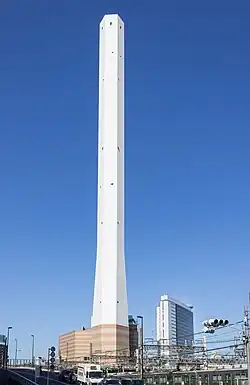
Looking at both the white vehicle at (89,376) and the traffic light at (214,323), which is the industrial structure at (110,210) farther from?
the traffic light at (214,323)

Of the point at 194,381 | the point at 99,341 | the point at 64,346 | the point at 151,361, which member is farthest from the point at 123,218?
the point at 194,381

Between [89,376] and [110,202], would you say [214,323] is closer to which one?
[89,376]

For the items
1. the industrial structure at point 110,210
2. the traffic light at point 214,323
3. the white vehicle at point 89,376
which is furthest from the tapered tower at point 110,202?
the traffic light at point 214,323

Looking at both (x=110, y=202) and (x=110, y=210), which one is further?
(x=110, y=202)

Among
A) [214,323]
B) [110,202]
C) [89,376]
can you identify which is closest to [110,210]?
[110,202]

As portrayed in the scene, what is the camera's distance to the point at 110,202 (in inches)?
4697

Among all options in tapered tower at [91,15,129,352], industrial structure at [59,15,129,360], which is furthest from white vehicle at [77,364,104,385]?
tapered tower at [91,15,129,352]

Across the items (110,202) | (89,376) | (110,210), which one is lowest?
(89,376)

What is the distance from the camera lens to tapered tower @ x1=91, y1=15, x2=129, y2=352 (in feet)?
374

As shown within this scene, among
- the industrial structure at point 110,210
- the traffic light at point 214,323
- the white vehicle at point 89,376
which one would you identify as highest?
the industrial structure at point 110,210

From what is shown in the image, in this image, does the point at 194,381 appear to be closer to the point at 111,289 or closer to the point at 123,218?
the point at 111,289

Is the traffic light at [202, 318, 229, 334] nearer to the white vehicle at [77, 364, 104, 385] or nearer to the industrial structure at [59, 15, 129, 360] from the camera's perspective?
the white vehicle at [77, 364, 104, 385]

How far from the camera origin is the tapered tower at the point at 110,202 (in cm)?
11412

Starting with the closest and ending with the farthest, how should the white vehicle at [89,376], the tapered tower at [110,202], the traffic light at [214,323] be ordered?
1. the traffic light at [214,323]
2. the white vehicle at [89,376]
3. the tapered tower at [110,202]
